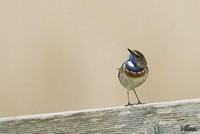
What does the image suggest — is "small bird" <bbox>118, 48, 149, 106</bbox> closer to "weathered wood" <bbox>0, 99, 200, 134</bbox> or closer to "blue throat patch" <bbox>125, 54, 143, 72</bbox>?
"blue throat patch" <bbox>125, 54, 143, 72</bbox>

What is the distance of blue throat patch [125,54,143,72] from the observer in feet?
8.58

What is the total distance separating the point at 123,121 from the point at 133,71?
3.85 ft

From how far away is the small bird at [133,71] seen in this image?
2.54 meters

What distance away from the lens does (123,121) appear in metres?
1.55

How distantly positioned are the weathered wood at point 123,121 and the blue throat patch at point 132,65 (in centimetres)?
104

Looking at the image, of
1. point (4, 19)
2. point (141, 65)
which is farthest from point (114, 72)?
point (4, 19)

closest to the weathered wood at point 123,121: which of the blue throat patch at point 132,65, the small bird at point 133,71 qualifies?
the small bird at point 133,71

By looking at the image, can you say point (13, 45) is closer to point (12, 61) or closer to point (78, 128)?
point (12, 61)

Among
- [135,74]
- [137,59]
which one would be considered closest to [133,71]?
[135,74]

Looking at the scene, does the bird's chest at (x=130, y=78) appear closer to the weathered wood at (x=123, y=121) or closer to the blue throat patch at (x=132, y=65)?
the blue throat patch at (x=132, y=65)

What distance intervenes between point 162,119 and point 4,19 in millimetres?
1469

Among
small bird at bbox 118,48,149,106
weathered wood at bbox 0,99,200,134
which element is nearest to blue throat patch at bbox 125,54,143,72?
small bird at bbox 118,48,149,106

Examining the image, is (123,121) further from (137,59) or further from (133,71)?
(133,71)

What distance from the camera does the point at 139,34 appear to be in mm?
2828
